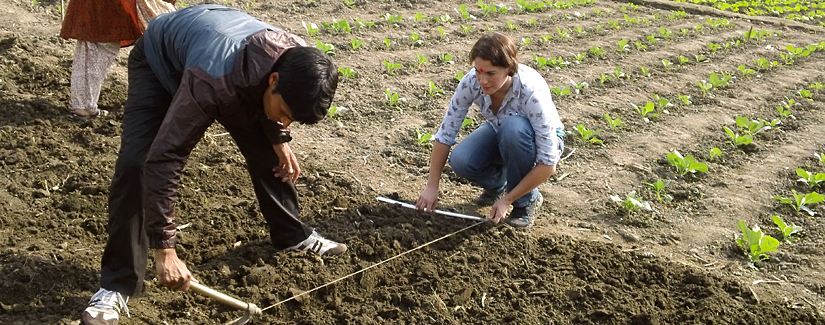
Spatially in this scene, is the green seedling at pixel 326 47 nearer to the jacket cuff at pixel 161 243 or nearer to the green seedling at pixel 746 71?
the green seedling at pixel 746 71

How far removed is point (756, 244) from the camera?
13.1 ft

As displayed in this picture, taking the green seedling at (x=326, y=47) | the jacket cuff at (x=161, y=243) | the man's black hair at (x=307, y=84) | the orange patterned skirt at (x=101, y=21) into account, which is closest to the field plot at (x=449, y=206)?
the green seedling at (x=326, y=47)

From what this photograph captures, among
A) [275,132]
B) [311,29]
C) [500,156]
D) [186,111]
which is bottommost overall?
[311,29]

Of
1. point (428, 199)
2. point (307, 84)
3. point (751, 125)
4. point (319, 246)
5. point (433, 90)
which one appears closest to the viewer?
point (307, 84)

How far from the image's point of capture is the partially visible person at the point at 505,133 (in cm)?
370

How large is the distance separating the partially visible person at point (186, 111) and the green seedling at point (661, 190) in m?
2.41

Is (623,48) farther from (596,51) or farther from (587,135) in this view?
(587,135)

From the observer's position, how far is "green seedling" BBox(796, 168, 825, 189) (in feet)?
16.3

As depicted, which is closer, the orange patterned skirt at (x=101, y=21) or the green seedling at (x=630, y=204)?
the green seedling at (x=630, y=204)

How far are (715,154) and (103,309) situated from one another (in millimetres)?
4180

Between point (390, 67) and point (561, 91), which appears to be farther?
point (390, 67)

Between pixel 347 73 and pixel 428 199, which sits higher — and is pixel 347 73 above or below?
below

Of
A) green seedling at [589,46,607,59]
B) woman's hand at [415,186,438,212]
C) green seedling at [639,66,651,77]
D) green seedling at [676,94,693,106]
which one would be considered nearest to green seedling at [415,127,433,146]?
woman's hand at [415,186,438,212]

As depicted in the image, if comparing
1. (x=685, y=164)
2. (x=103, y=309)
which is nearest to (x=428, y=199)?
(x=103, y=309)
